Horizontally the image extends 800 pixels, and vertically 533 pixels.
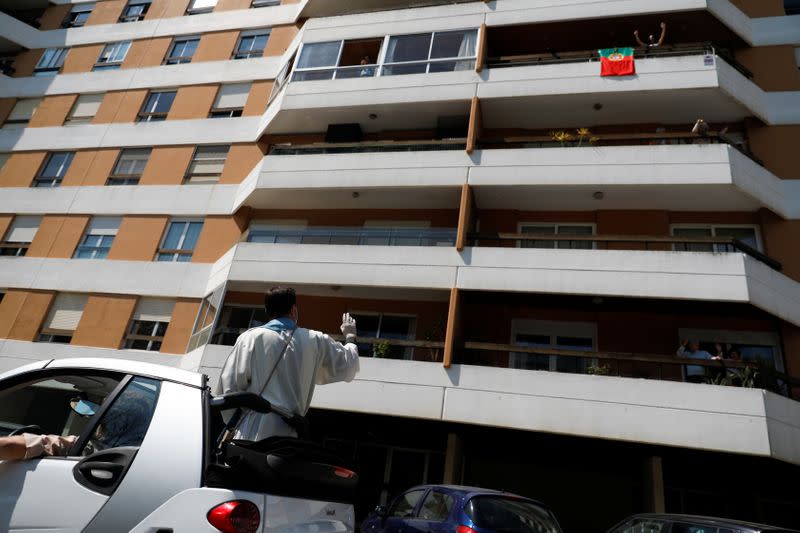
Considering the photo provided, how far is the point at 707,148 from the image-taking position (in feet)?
41.1

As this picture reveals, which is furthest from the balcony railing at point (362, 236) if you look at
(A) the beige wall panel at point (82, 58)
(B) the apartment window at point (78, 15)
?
(B) the apartment window at point (78, 15)

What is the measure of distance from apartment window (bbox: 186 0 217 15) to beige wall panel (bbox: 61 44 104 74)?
4.42 m

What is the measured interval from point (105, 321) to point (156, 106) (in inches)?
359

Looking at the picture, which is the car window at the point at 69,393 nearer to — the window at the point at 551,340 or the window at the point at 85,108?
the window at the point at 551,340

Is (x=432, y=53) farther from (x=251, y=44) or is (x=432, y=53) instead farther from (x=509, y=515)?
(x=509, y=515)

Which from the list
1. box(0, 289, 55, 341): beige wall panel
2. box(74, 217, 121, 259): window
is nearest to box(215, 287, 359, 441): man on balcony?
box(74, 217, 121, 259): window

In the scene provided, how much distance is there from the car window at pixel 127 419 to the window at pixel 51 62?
1007 inches

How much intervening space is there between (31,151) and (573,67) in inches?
815

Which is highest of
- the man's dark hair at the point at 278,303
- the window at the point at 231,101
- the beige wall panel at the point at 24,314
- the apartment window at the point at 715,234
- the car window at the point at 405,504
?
the window at the point at 231,101

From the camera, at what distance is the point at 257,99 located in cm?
1916

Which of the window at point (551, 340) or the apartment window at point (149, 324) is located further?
the apartment window at point (149, 324)

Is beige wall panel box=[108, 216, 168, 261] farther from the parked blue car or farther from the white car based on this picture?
the white car

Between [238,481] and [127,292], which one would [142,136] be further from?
[238,481]

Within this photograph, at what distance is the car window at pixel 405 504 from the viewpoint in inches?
301
